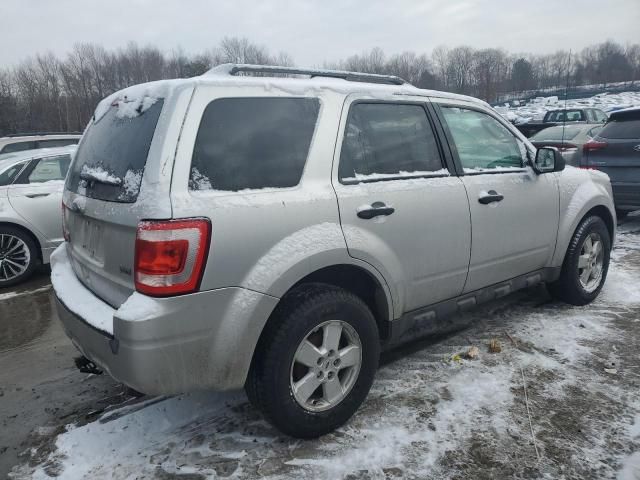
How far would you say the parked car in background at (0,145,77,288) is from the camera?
5.57 meters

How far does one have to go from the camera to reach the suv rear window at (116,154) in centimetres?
Answer: 226

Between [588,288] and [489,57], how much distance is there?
7528 centimetres

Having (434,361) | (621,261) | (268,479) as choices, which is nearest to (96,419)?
(268,479)

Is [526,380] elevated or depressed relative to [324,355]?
depressed

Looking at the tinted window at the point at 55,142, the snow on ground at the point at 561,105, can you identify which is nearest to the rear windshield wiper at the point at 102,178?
the tinted window at the point at 55,142

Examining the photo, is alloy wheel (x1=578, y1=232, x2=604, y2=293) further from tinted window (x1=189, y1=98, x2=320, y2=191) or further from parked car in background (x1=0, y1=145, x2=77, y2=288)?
parked car in background (x1=0, y1=145, x2=77, y2=288)

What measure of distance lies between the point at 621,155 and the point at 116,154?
22.5ft

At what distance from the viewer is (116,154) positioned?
8.11 ft

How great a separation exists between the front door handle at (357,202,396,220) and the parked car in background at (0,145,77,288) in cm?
448

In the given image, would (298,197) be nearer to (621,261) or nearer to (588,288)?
(588,288)

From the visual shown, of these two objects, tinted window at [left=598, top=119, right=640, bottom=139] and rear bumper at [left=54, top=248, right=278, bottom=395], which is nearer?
rear bumper at [left=54, top=248, right=278, bottom=395]

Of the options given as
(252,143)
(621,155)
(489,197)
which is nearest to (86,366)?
(252,143)

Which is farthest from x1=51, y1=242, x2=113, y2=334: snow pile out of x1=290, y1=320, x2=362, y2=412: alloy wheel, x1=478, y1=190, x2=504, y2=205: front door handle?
x1=478, y1=190, x2=504, y2=205: front door handle

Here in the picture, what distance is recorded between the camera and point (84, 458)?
2.52 m
